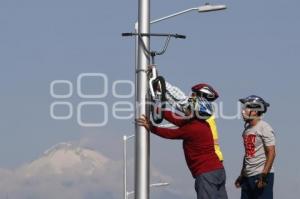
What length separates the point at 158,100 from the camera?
11.3 m

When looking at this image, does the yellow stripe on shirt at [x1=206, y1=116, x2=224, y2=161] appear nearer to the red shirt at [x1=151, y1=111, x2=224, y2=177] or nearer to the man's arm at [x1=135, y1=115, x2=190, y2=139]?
the red shirt at [x1=151, y1=111, x2=224, y2=177]

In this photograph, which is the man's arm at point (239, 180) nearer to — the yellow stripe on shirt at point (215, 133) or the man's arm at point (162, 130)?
the yellow stripe on shirt at point (215, 133)

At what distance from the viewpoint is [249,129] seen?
11844 mm

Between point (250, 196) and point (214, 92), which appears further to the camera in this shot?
point (250, 196)

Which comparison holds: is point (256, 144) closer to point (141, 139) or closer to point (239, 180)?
point (239, 180)

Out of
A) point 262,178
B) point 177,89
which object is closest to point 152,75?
point 177,89

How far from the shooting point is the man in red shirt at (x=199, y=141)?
11250 mm

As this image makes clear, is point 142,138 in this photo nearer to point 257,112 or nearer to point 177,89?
point 177,89

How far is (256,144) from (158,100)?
1.35m

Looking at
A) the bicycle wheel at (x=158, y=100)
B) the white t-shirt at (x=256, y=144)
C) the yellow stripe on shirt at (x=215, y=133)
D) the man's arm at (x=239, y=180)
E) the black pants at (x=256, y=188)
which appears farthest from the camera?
the man's arm at (x=239, y=180)

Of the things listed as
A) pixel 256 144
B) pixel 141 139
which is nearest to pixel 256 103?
pixel 256 144

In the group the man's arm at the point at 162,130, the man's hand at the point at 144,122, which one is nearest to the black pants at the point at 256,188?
the man's arm at the point at 162,130

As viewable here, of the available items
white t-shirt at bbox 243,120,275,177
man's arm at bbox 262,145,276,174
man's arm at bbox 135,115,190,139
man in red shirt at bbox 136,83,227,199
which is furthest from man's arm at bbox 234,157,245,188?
man's arm at bbox 135,115,190,139

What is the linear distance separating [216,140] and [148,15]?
1627 millimetres
